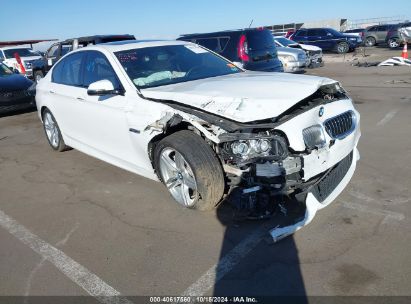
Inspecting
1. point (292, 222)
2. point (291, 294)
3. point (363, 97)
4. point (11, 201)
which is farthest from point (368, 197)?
point (363, 97)

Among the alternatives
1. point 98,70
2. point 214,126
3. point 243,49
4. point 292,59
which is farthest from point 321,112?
point 292,59

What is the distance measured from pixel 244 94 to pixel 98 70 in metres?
2.16

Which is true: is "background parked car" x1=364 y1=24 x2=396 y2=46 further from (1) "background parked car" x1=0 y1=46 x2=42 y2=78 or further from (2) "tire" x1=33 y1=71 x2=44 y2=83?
(2) "tire" x1=33 y1=71 x2=44 y2=83

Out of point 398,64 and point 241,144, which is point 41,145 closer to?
point 241,144

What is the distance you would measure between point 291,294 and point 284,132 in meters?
1.26

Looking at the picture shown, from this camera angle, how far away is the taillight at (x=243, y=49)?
32.5 ft

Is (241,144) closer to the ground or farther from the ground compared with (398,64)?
farther from the ground

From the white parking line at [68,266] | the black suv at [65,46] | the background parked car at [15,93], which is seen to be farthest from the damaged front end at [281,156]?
the black suv at [65,46]

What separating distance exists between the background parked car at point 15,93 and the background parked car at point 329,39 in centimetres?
1826

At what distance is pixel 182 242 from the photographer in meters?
3.46

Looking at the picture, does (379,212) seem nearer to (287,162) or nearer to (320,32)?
(287,162)

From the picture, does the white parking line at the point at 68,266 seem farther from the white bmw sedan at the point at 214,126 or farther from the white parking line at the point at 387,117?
the white parking line at the point at 387,117

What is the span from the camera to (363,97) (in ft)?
31.8

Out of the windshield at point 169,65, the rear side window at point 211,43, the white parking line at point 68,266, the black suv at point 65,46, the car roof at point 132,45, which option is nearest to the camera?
the white parking line at point 68,266
